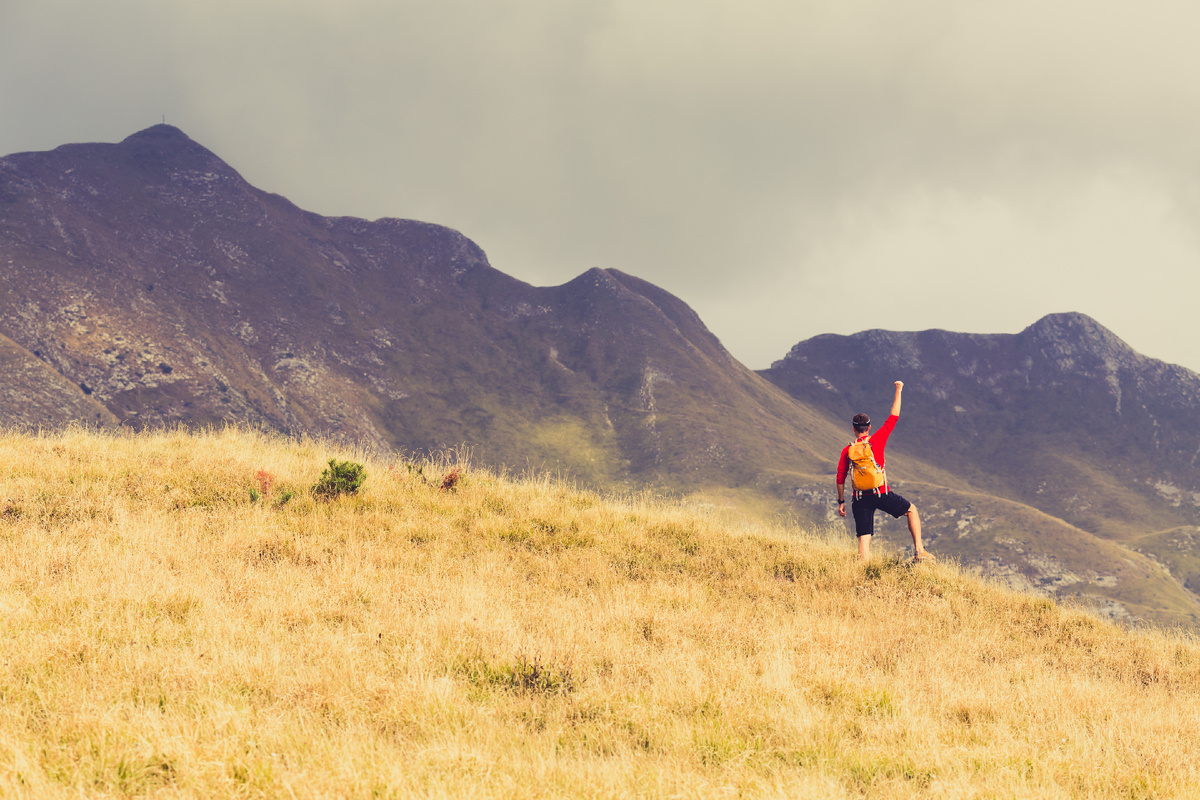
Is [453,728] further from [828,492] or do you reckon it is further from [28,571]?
[828,492]

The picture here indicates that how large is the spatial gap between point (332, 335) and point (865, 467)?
143 metres

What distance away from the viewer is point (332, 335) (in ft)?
449

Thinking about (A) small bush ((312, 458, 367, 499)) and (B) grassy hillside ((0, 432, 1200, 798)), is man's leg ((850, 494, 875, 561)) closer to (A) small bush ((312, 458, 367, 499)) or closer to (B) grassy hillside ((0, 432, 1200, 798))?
(B) grassy hillside ((0, 432, 1200, 798))

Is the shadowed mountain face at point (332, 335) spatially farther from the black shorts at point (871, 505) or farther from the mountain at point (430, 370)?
the black shorts at point (871, 505)

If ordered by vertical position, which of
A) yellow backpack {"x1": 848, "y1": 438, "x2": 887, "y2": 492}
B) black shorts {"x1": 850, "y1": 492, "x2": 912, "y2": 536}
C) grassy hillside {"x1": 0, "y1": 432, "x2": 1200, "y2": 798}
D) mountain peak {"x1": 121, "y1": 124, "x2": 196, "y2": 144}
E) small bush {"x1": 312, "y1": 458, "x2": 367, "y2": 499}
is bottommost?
grassy hillside {"x1": 0, "y1": 432, "x2": 1200, "y2": 798}

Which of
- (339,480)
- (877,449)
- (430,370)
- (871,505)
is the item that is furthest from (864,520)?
(430,370)

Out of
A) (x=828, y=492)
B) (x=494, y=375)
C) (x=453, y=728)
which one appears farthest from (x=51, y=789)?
(x=494, y=375)

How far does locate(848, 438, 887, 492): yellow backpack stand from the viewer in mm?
9055

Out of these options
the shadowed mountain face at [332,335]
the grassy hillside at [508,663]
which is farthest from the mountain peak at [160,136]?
the grassy hillside at [508,663]

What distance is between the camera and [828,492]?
112 metres

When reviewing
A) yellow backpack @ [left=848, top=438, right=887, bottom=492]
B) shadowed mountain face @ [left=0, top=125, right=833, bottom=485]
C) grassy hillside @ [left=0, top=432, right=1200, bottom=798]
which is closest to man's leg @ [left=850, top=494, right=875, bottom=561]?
yellow backpack @ [left=848, top=438, right=887, bottom=492]

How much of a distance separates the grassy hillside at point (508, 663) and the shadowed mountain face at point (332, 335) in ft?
285

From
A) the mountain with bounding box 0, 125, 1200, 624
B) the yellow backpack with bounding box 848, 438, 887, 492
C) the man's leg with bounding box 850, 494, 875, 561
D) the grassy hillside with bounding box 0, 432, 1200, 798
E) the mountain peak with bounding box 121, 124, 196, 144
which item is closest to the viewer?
the grassy hillside with bounding box 0, 432, 1200, 798

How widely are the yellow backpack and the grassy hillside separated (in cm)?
122
